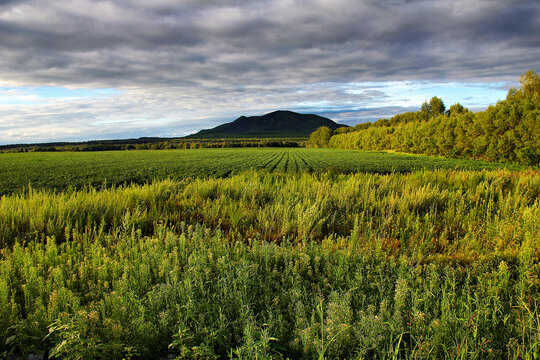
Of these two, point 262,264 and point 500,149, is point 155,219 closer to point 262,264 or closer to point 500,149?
point 262,264

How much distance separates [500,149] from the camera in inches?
1303

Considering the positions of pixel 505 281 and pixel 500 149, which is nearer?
pixel 505 281

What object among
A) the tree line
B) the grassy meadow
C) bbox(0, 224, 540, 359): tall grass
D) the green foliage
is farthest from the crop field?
the green foliage

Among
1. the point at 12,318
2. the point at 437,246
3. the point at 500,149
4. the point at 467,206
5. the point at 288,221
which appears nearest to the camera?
the point at 12,318

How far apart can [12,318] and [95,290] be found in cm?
75

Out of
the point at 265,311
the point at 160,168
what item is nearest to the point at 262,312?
Answer: the point at 265,311

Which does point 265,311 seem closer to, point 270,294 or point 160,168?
point 270,294

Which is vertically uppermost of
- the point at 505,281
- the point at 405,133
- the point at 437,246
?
the point at 405,133

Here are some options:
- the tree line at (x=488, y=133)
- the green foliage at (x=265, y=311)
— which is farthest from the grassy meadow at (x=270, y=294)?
the tree line at (x=488, y=133)

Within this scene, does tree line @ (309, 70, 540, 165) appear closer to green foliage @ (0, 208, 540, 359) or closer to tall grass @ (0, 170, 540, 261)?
tall grass @ (0, 170, 540, 261)

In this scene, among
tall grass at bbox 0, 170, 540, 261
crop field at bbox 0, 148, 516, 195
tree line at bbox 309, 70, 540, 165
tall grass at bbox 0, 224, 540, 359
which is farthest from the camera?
tree line at bbox 309, 70, 540, 165

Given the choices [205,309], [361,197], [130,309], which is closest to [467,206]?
[361,197]

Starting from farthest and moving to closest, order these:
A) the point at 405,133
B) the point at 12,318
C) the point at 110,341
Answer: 1. the point at 405,133
2. the point at 12,318
3. the point at 110,341

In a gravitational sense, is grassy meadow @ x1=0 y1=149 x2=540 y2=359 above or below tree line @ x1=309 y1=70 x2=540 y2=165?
below
